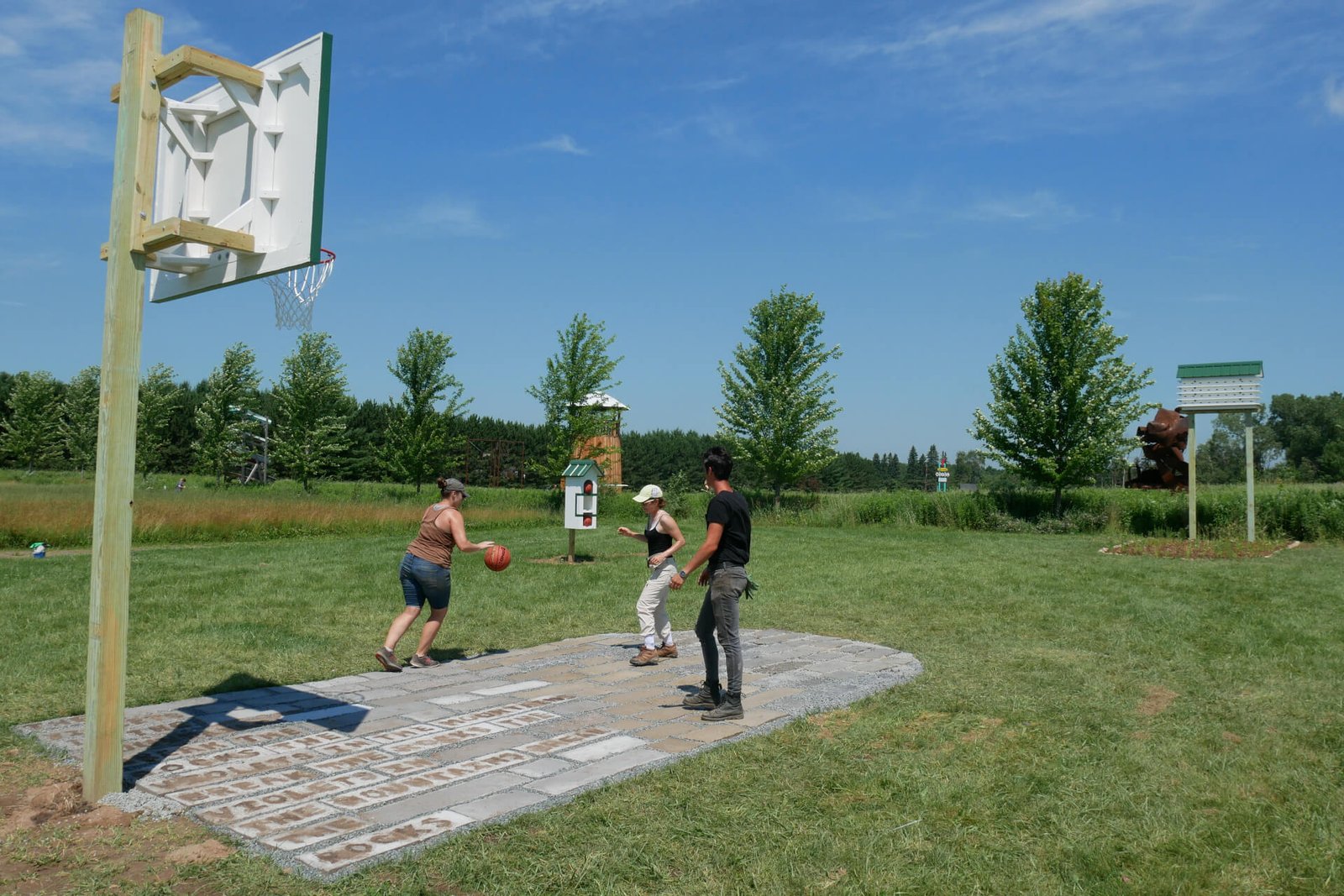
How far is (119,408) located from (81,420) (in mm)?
51411

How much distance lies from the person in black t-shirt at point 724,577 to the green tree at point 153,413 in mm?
38011

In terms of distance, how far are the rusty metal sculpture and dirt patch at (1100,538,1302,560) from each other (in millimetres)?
14488

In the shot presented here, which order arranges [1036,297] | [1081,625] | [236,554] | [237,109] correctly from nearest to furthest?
[237,109], [1081,625], [236,554], [1036,297]

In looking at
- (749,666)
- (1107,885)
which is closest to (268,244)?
(1107,885)

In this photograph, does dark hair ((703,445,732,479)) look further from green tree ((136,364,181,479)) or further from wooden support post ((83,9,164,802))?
green tree ((136,364,181,479))

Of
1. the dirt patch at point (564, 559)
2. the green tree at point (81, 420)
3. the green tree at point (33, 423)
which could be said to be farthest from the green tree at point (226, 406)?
the dirt patch at point (564, 559)

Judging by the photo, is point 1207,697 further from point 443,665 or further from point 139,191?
point 139,191

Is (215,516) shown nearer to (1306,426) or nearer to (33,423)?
(33,423)

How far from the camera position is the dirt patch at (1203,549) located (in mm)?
18844

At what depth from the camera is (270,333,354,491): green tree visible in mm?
36438

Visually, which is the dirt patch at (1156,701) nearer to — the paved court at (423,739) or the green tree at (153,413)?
the paved court at (423,739)

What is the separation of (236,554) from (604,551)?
7.41 m

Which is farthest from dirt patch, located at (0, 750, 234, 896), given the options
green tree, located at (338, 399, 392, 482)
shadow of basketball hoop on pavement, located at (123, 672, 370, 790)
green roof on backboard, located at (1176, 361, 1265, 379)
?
green tree, located at (338, 399, 392, 482)

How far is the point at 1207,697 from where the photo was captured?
7.29 metres
